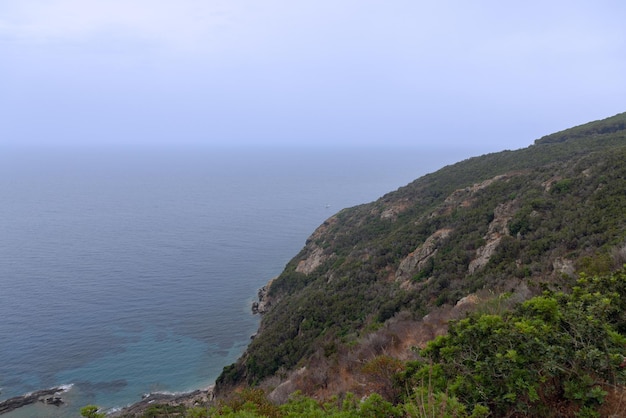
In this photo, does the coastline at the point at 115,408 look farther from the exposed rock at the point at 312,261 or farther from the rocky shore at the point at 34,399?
the exposed rock at the point at 312,261

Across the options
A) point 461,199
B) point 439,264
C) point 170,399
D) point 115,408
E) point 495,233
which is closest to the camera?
point 439,264

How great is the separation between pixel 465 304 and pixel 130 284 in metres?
47.3

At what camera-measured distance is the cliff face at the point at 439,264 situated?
15.0 m

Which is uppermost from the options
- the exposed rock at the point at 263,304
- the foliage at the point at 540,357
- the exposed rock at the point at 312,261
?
the foliage at the point at 540,357

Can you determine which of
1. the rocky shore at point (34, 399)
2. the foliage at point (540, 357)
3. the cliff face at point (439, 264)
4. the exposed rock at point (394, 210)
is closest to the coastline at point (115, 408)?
the rocky shore at point (34, 399)

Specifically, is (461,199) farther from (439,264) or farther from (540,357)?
(540,357)

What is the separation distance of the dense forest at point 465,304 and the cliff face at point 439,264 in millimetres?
114

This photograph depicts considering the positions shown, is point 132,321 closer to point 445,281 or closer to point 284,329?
point 284,329

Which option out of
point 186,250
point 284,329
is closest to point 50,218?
point 186,250

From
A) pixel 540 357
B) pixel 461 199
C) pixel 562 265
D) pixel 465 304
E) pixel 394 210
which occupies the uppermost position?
pixel 461 199

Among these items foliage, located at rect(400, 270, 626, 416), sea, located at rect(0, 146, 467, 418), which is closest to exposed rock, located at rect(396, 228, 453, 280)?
foliage, located at rect(400, 270, 626, 416)

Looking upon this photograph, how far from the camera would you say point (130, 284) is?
167ft

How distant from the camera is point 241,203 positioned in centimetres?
10581

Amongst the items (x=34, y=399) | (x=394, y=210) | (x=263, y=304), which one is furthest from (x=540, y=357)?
(x=263, y=304)
